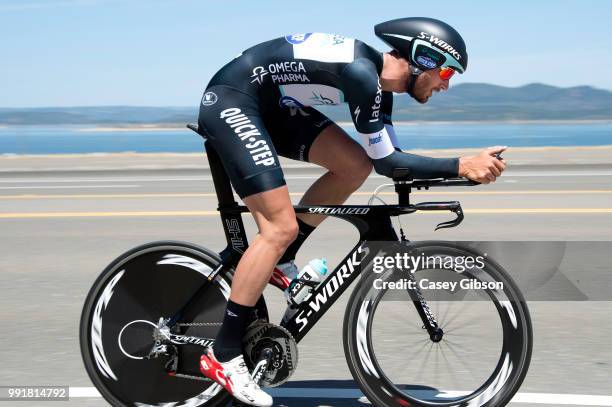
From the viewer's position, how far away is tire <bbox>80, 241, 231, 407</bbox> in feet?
14.0

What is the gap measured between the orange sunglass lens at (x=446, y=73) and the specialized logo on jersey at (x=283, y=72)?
0.55 m

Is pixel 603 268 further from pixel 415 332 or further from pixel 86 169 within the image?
pixel 86 169

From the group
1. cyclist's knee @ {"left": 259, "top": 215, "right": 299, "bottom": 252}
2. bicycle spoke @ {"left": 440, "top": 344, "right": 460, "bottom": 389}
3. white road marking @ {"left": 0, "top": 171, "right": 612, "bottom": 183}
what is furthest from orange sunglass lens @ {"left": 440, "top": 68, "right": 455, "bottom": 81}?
white road marking @ {"left": 0, "top": 171, "right": 612, "bottom": 183}

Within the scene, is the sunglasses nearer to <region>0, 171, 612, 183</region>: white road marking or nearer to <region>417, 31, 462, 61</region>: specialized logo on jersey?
<region>417, 31, 462, 61</region>: specialized logo on jersey

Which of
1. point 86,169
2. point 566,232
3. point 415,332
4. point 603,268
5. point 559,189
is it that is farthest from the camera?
point 86,169

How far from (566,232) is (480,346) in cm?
605

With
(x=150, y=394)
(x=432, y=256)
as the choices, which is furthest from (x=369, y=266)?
(x=150, y=394)

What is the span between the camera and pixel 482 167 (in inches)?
148

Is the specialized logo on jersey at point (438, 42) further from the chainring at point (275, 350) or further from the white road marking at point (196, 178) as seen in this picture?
the white road marking at point (196, 178)

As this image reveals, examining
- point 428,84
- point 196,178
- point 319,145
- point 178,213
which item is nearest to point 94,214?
point 178,213

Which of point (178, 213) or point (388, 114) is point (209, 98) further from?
point (178, 213)

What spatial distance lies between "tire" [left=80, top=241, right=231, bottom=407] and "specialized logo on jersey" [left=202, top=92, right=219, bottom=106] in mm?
666

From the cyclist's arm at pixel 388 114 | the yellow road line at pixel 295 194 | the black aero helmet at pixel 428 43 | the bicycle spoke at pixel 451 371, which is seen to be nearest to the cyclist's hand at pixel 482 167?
the black aero helmet at pixel 428 43

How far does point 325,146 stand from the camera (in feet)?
13.9
